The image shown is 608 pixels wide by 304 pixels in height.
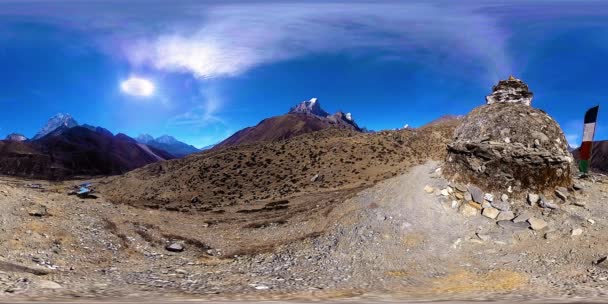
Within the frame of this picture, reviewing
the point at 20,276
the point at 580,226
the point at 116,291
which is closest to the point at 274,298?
the point at 116,291

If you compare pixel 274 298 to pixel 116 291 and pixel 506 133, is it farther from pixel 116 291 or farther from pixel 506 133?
pixel 506 133

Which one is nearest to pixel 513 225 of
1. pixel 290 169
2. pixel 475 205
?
pixel 475 205

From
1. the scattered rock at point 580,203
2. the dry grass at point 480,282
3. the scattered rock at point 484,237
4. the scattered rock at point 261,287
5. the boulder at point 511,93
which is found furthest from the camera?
the boulder at point 511,93

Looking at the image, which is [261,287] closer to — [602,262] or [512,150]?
[602,262]

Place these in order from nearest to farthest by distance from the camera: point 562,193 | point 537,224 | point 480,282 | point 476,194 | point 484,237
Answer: point 480,282 → point 484,237 → point 537,224 → point 562,193 → point 476,194

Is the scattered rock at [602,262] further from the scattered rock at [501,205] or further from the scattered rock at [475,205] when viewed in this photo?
the scattered rock at [475,205]

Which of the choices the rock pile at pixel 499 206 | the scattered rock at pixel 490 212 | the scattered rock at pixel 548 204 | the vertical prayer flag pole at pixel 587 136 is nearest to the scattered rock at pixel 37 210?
the rock pile at pixel 499 206
